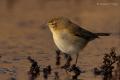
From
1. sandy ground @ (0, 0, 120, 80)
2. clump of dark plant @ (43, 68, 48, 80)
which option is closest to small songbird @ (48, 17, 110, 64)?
sandy ground @ (0, 0, 120, 80)

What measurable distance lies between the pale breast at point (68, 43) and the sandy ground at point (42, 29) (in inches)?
14.4

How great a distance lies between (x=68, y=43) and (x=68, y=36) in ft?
0.46

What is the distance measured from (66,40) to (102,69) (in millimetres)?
958

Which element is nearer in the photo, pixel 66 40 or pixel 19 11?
pixel 66 40

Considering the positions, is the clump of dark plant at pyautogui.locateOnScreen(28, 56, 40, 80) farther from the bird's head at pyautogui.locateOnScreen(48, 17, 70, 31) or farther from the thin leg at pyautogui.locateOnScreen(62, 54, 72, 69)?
the bird's head at pyautogui.locateOnScreen(48, 17, 70, 31)

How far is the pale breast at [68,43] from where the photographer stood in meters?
11.5

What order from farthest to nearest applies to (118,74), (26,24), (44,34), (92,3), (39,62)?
1. (92,3)
2. (26,24)
3. (44,34)
4. (39,62)
5. (118,74)

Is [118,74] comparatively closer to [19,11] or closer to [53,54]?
[53,54]

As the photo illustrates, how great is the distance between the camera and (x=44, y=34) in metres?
15.1

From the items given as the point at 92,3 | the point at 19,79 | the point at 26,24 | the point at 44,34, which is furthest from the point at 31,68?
the point at 92,3

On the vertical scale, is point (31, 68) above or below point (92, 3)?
below

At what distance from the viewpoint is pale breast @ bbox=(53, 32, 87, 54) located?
11547 millimetres

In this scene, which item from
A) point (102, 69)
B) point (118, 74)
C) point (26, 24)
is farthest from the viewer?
point (26, 24)

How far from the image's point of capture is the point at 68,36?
11.7m
